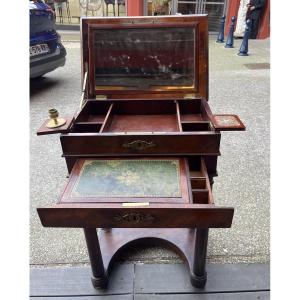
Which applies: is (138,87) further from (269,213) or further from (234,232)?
(269,213)

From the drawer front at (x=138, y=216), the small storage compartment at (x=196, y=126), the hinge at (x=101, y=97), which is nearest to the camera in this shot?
the drawer front at (x=138, y=216)

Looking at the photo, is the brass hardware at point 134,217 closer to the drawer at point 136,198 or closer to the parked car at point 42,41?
the drawer at point 136,198

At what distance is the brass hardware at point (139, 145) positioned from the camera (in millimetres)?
1357

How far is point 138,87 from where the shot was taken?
5.83ft

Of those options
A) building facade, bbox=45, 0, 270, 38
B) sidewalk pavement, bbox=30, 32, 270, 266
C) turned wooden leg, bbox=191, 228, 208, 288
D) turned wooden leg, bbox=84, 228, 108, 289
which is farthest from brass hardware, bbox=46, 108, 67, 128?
building facade, bbox=45, 0, 270, 38

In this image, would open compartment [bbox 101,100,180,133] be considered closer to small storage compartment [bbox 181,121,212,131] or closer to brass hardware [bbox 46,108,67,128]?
small storage compartment [bbox 181,121,212,131]

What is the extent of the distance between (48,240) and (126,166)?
46.7 inches

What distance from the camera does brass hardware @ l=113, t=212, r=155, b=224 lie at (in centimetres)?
114

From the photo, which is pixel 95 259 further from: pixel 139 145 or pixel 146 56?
pixel 146 56

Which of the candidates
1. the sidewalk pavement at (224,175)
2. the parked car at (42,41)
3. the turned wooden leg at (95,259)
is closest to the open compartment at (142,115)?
the turned wooden leg at (95,259)

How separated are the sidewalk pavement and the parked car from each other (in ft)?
1.61

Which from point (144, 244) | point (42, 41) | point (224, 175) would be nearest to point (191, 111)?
point (144, 244)

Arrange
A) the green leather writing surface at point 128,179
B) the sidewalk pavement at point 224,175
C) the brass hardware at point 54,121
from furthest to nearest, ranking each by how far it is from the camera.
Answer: the sidewalk pavement at point 224,175
the brass hardware at point 54,121
the green leather writing surface at point 128,179

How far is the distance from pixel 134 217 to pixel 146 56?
100 centimetres
